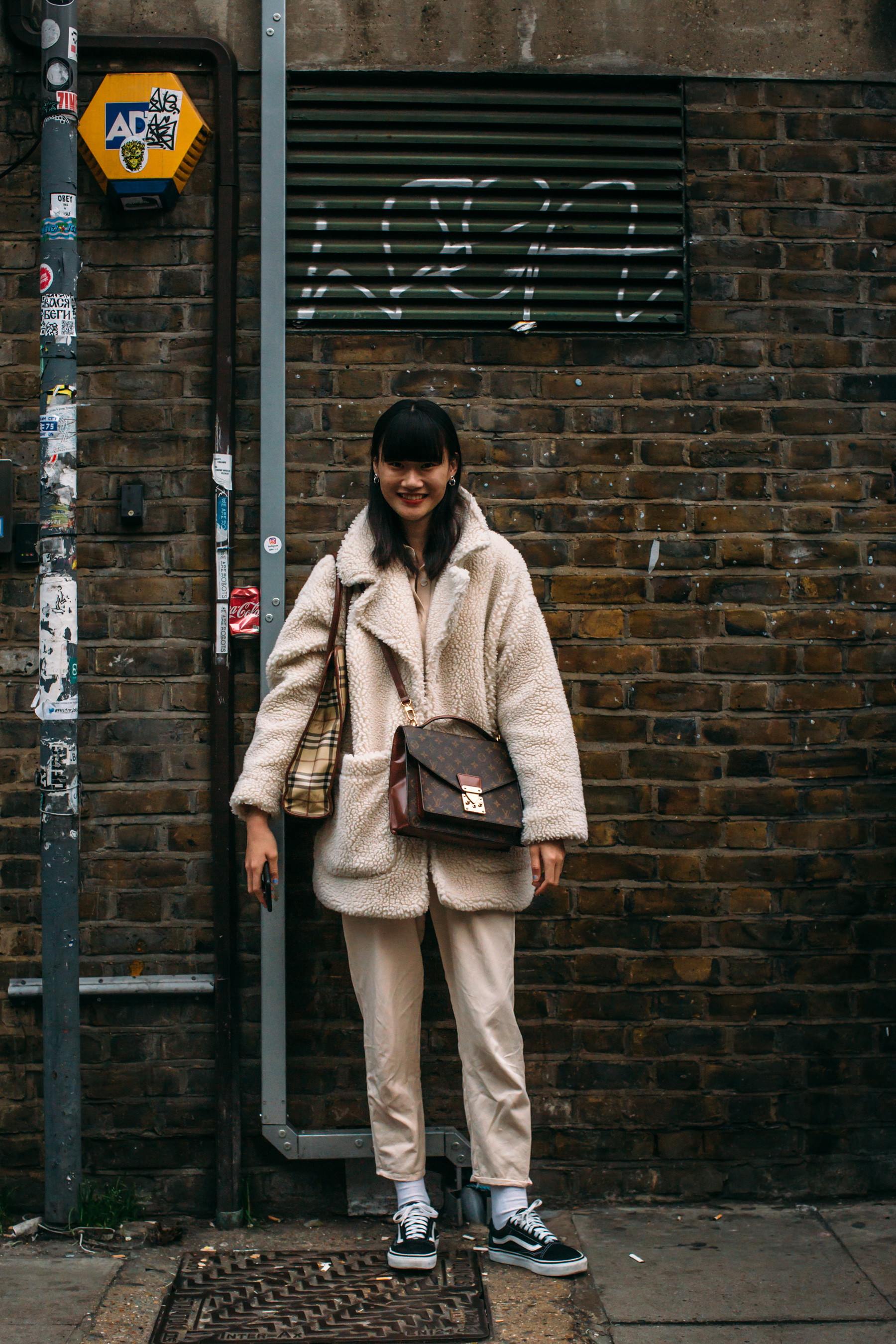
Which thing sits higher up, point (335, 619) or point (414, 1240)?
point (335, 619)

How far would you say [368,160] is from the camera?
11.5ft

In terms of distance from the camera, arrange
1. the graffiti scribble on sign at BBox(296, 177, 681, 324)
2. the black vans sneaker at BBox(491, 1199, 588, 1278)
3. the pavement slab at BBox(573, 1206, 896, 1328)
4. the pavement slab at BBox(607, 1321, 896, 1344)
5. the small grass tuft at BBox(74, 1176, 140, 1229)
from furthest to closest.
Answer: the graffiti scribble on sign at BBox(296, 177, 681, 324)
the small grass tuft at BBox(74, 1176, 140, 1229)
the black vans sneaker at BBox(491, 1199, 588, 1278)
the pavement slab at BBox(573, 1206, 896, 1328)
the pavement slab at BBox(607, 1321, 896, 1344)

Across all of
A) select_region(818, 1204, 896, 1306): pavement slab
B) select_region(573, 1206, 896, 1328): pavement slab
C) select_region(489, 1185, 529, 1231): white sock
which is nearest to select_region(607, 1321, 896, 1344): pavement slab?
select_region(573, 1206, 896, 1328): pavement slab

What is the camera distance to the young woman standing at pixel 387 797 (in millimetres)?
3023

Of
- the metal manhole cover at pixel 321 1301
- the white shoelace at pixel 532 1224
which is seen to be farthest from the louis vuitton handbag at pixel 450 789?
the metal manhole cover at pixel 321 1301

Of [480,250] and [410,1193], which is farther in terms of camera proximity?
[480,250]

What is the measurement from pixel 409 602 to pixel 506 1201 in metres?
1.56

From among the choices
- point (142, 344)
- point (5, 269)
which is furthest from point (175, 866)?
point (5, 269)

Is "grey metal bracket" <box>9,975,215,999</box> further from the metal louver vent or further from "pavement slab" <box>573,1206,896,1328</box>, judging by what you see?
the metal louver vent

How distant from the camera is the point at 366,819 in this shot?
119 inches

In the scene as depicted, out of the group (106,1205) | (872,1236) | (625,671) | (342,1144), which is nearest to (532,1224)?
(342,1144)

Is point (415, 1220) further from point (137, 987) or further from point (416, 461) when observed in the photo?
point (416, 461)

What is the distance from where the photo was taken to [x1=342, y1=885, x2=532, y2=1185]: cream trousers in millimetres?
3043

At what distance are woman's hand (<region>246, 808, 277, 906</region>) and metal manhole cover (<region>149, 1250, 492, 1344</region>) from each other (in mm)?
978
